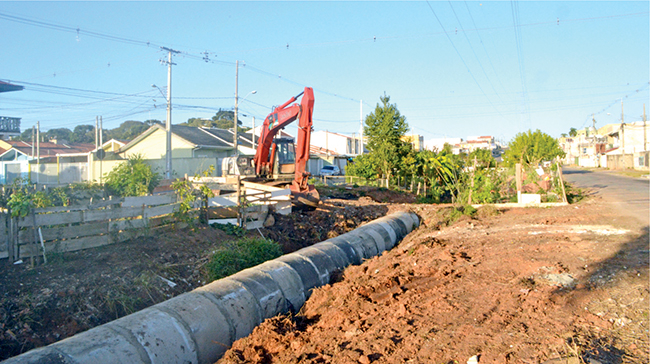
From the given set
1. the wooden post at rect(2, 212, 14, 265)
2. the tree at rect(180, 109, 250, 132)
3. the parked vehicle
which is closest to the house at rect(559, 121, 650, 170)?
the parked vehicle

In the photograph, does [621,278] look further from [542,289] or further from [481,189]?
[481,189]

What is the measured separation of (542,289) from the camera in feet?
18.6

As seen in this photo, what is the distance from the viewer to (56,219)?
7.92 meters

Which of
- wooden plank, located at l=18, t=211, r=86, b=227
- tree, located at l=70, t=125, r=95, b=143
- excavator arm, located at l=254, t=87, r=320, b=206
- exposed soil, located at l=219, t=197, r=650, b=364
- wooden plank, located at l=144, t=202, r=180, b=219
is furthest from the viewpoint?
tree, located at l=70, t=125, r=95, b=143

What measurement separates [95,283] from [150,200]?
2718 millimetres

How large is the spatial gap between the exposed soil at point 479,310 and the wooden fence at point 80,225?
15.2 ft

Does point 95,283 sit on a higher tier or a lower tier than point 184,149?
lower

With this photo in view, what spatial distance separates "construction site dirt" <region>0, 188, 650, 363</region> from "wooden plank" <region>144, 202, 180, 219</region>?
0.45m

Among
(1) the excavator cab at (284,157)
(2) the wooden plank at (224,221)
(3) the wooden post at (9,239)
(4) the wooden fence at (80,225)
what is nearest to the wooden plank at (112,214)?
(4) the wooden fence at (80,225)

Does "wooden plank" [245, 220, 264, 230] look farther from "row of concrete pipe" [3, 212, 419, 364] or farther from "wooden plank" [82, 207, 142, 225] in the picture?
"row of concrete pipe" [3, 212, 419, 364]

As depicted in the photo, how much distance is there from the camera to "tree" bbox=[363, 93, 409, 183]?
28297 mm

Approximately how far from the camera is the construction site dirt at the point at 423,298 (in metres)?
4.28

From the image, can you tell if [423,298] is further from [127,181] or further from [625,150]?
[625,150]

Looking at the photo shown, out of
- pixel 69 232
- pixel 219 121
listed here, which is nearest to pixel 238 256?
pixel 69 232
